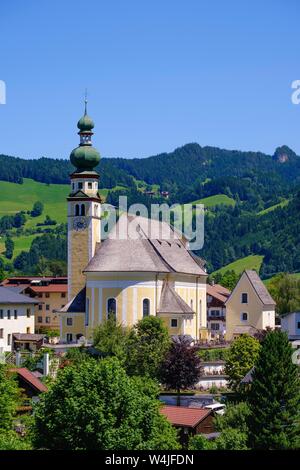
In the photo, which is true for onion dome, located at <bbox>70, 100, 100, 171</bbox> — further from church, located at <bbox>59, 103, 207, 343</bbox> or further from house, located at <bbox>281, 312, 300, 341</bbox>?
house, located at <bbox>281, 312, 300, 341</bbox>

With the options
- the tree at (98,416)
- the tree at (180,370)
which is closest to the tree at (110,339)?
the tree at (180,370)

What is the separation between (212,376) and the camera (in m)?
69.9

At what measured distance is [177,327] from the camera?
8338cm

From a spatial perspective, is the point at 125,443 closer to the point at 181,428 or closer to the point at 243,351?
the point at 181,428

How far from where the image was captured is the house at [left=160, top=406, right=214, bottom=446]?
5094 centimetres

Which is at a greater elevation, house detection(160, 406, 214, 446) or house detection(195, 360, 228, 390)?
house detection(195, 360, 228, 390)

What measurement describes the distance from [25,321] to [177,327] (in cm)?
1729

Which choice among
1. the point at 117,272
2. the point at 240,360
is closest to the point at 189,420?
the point at 240,360

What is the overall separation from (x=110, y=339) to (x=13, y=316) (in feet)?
71.8

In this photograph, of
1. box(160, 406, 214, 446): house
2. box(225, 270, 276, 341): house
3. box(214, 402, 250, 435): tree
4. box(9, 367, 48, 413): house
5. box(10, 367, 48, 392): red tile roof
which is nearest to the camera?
box(214, 402, 250, 435): tree

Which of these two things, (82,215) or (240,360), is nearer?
(240,360)

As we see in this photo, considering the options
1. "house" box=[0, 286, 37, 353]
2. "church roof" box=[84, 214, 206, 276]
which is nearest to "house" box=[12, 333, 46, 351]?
"house" box=[0, 286, 37, 353]

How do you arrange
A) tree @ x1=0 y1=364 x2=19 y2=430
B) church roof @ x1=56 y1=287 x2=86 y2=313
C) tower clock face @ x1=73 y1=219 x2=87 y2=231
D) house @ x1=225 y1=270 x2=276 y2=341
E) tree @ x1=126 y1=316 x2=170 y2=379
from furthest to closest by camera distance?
house @ x1=225 y1=270 x2=276 y2=341 < tower clock face @ x1=73 y1=219 x2=87 y2=231 < church roof @ x1=56 y1=287 x2=86 y2=313 < tree @ x1=126 y1=316 x2=170 y2=379 < tree @ x1=0 y1=364 x2=19 y2=430

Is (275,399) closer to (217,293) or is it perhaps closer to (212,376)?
(212,376)
